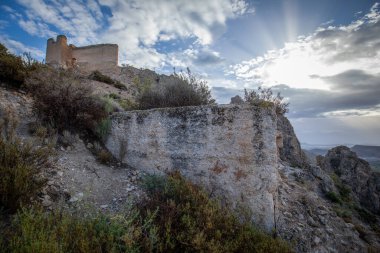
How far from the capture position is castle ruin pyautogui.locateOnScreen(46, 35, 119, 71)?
2209 cm

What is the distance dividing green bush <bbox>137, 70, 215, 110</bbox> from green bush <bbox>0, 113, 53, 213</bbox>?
10.6 feet

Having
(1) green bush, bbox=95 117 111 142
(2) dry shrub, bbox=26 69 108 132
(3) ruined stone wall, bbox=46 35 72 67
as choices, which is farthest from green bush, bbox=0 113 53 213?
(3) ruined stone wall, bbox=46 35 72 67

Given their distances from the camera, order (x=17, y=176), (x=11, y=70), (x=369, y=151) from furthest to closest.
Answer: (x=369, y=151) < (x=11, y=70) < (x=17, y=176)

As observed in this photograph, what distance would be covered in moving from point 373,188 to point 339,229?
8.77m

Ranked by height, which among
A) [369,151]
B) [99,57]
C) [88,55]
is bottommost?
[369,151]

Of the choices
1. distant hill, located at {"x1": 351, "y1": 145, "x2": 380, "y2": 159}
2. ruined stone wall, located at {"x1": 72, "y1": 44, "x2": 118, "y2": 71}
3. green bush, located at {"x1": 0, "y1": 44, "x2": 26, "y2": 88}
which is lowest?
distant hill, located at {"x1": 351, "y1": 145, "x2": 380, "y2": 159}

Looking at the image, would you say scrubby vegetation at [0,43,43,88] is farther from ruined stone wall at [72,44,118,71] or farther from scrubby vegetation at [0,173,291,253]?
ruined stone wall at [72,44,118,71]

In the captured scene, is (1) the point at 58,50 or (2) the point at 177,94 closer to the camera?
(2) the point at 177,94

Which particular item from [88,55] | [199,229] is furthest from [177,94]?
[88,55]

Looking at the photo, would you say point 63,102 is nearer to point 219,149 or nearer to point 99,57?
point 219,149

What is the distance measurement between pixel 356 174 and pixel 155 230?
44.6ft

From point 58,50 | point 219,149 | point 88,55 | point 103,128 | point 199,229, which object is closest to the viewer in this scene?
point 199,229

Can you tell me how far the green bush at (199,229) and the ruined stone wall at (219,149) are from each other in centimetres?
64

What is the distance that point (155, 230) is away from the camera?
280 cm
